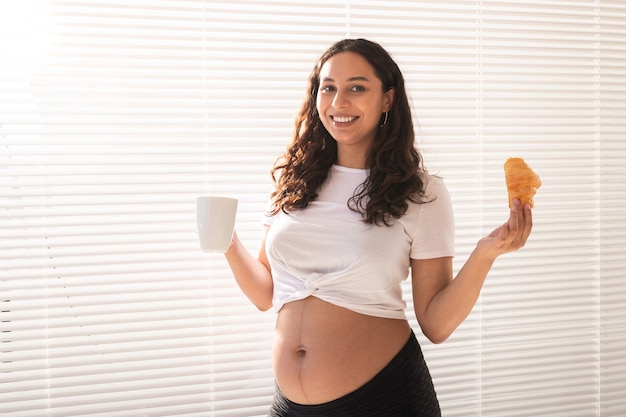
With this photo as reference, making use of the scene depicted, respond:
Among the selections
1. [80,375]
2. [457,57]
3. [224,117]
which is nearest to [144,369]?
[80,375]

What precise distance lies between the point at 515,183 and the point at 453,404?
3.78ft

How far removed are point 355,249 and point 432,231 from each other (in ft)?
0.75

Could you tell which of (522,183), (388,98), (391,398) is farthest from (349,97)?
(391,398)

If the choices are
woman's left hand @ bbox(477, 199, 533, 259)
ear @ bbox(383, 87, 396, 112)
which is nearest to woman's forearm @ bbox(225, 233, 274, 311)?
ear @ bbox(383, 87, 396, 112)

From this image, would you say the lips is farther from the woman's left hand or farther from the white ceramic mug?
the woman's left hand

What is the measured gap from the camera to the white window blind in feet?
6.84

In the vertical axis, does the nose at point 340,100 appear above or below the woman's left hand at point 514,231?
above

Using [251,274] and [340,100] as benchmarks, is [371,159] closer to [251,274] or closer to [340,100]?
[340,100]

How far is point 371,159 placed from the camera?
77.3 inches

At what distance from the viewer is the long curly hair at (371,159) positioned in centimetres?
187

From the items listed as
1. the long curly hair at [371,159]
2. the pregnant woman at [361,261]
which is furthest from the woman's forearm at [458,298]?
the long curly hair at [371,159]

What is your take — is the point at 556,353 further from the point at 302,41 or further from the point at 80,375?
the point at 80,375

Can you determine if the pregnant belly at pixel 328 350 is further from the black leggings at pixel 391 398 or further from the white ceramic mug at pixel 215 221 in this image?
the white ceramic mug at pixel 215 221

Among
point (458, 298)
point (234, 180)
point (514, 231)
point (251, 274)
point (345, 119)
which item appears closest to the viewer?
point (514, 231)
